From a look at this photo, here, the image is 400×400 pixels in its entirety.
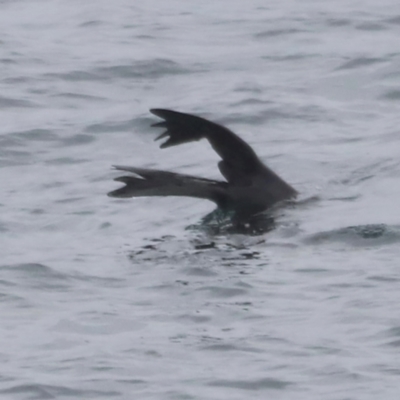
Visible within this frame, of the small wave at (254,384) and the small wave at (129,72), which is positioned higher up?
the small wave at (129,72)

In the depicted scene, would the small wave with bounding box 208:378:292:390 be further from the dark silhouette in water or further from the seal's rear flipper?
the seal's rear flipper

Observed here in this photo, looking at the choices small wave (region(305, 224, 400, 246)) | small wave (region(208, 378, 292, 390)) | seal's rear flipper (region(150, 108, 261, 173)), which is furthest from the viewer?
seal's rear flipper (region(150, 108, 261, 173))

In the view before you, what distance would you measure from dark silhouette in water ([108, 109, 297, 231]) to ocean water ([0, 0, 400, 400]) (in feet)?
0.72

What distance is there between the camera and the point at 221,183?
888 centimetres

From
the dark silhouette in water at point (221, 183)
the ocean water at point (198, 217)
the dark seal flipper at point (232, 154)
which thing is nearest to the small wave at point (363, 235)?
the ocean water at point (198, 217)

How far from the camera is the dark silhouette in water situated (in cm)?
855

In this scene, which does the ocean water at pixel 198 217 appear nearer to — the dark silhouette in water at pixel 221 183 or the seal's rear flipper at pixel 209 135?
the dark silhouette in water at pixel 221 183

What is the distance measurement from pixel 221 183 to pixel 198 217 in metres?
0.30

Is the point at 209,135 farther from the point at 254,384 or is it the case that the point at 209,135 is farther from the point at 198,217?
the point at 254,384

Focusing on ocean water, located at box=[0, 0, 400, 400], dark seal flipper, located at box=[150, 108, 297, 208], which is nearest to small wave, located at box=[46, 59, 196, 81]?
ocean water, located at box=[0, 0, 400, 400]

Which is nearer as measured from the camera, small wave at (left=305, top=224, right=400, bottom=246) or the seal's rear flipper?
small wave at (left=305, top=224, right=400, bottom=246)

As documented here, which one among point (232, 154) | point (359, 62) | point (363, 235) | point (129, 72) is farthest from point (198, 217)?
point (359, 62)

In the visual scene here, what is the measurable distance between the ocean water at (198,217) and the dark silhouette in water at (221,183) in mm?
219

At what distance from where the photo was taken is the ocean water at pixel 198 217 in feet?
20.6
